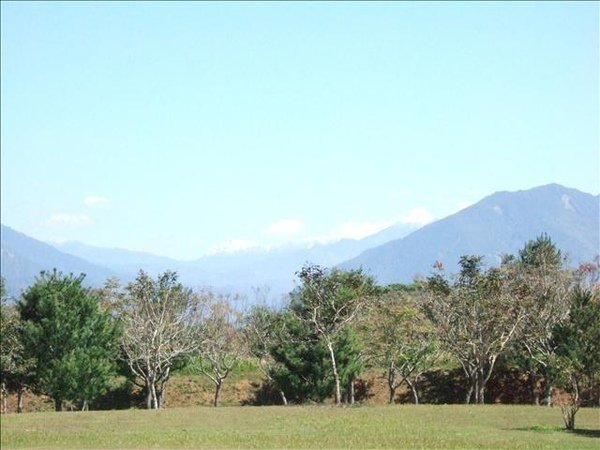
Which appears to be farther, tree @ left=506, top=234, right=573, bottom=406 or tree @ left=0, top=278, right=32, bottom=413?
tree @ left=506, top=234, right=573, bottom=406

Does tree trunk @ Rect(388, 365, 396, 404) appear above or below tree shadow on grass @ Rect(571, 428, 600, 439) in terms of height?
above

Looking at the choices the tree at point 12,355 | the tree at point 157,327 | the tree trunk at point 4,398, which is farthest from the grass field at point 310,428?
the tree trunk at point 4,398

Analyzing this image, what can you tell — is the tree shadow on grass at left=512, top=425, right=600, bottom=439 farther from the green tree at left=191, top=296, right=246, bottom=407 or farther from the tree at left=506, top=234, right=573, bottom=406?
the green tree at left=191, top=296, right=246, bottom=407

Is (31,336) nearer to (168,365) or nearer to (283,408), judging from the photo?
(168,365)

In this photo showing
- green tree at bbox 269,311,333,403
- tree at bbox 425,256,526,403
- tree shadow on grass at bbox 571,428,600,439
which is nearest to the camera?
tree shadow on grass at bbox 571,428,600,439

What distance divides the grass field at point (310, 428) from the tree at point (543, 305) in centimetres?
747

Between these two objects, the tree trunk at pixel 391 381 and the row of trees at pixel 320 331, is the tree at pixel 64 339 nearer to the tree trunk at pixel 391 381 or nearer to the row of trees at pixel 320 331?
the row of trees at pixel 320 331

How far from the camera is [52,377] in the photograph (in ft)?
162

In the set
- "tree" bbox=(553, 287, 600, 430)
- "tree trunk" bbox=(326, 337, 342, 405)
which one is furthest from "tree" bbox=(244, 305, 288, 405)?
"tree" bbox=(553, 287, 600, 430)

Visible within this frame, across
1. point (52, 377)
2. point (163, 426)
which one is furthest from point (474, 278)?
point (52, 377)

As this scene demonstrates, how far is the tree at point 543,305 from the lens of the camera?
50719 mm

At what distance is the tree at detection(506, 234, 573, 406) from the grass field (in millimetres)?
7467

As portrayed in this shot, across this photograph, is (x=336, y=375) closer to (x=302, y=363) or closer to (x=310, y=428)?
(x=302, y=363)

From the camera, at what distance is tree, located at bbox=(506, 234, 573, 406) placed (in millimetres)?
50719
